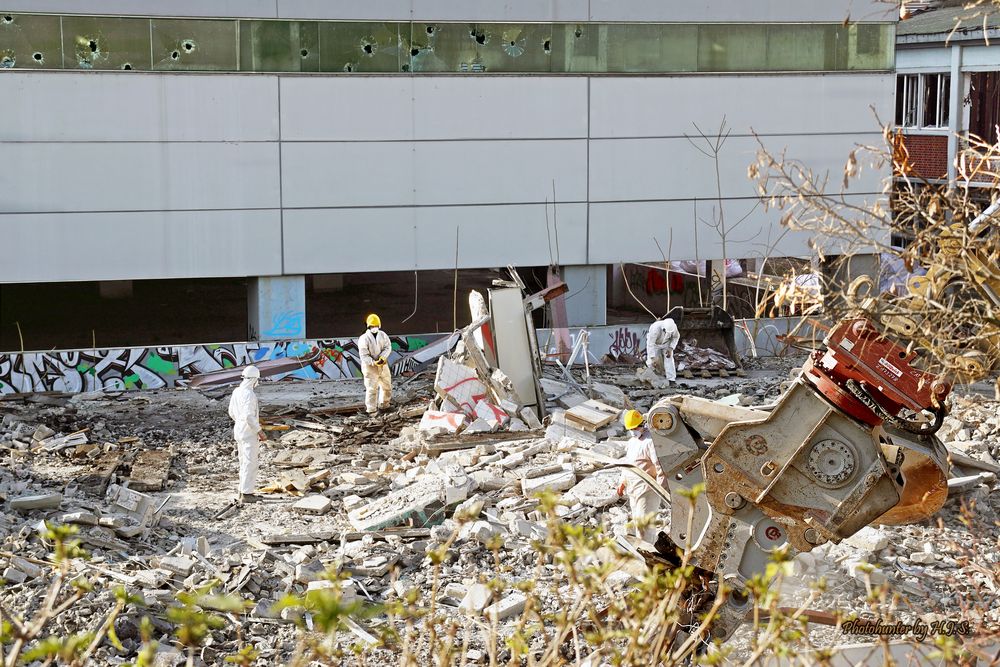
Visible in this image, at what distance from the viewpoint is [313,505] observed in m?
13.4

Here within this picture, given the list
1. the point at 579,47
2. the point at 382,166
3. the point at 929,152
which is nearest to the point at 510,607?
the point at 382,166

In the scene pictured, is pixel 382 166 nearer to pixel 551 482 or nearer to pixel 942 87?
pixel 551 482

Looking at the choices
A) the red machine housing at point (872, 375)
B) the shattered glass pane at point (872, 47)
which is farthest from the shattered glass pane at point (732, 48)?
the red machine housing at point (872, 375)

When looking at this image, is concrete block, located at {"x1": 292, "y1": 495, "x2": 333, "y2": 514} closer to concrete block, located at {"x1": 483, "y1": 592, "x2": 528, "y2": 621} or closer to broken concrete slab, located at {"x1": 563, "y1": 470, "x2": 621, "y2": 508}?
broken concrete slab, located at {"x1": 563, "y1": 470, "x2": 621, "y2": 508}

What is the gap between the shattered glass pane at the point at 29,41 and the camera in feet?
66.7

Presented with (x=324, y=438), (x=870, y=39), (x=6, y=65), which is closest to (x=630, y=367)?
(x=324, y=438)

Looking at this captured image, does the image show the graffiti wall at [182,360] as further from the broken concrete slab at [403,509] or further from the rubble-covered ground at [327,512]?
the broken concrete slab at [403,509]

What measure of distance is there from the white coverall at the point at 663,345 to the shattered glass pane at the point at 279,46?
8.05 m

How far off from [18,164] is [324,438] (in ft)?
28.0

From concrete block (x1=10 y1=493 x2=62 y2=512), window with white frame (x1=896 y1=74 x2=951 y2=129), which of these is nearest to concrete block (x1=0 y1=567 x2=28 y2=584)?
concrete block (x1=10 y1=493 x2=62 y2=512)

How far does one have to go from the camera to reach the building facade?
21.0m

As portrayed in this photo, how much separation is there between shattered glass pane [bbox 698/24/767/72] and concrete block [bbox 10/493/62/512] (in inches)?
624

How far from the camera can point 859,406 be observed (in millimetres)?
7551

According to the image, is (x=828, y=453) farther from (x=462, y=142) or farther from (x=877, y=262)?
(x=462, y=142)
